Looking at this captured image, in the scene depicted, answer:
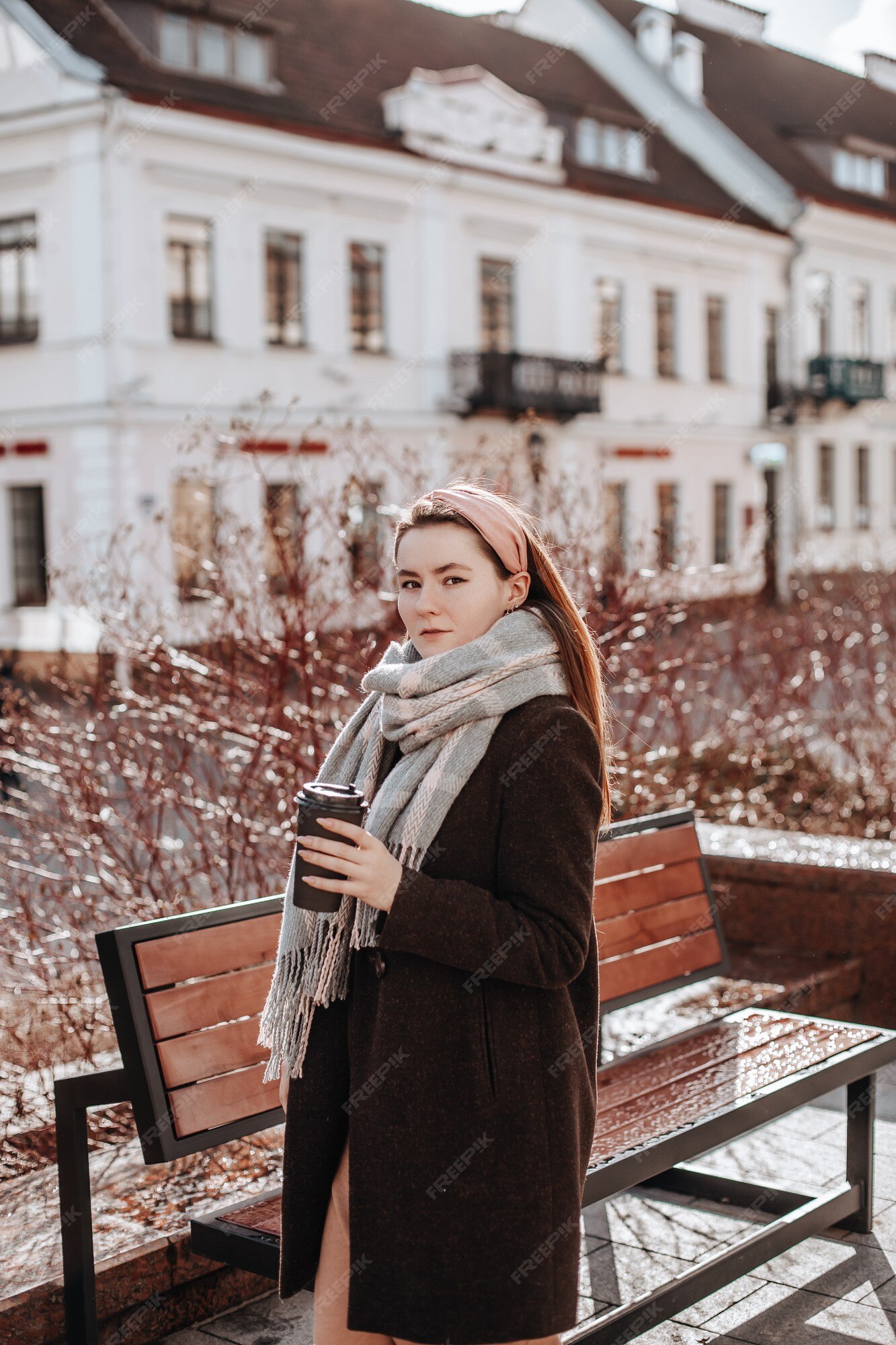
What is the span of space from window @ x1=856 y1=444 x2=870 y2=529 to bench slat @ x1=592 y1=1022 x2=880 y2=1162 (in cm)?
3603

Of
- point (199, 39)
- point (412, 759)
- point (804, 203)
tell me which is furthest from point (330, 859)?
point (804, 203)

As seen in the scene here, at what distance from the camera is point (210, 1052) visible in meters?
3.67

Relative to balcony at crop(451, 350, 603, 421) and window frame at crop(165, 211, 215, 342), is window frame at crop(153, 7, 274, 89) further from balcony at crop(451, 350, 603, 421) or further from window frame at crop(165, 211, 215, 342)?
balcony at crop(451, 350, 603, 421)

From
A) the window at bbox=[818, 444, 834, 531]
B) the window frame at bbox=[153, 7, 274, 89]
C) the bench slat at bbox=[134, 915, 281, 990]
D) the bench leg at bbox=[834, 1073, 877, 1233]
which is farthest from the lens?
the window at bbox=[818, 444, 834, 531]

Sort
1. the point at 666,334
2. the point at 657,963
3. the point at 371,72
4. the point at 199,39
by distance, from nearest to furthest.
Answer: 1. the point at 657,963
2. the point at 199,39
3. the point at 371,72
4. the point at 666,334

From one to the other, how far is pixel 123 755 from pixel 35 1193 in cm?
200

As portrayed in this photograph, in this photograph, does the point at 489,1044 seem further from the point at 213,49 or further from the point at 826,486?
the point at 826,486

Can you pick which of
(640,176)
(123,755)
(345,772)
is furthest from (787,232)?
(345,772)

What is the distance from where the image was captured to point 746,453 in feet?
116

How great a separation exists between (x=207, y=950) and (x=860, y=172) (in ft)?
125

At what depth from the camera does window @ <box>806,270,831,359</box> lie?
3678 centimetres

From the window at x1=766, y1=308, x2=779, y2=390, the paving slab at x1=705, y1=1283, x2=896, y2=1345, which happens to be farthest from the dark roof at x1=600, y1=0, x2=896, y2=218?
the paving slab at x1=705, y1=1283, x2=896, y2=1345

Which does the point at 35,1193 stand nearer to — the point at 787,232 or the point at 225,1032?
the point at 225,1032

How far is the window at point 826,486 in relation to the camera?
38.1 metres
